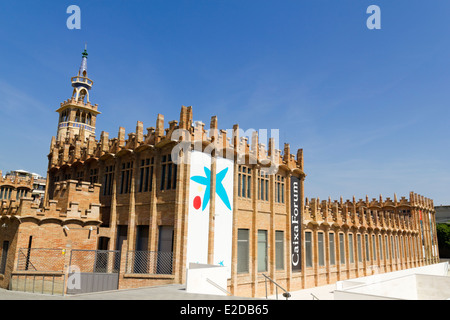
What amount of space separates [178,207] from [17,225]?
1026cm

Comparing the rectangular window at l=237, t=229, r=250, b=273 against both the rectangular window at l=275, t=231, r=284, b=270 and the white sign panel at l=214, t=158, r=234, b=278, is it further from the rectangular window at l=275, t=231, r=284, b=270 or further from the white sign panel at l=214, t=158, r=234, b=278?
the rectangular window at l=275, t=231, r=284, b=270

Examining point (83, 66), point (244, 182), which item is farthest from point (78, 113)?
point (244, 182)

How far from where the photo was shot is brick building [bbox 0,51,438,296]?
22.2 meters

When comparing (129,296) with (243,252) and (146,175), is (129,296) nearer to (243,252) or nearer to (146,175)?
(146,175)

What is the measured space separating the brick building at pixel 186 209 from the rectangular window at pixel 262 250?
0.08 m

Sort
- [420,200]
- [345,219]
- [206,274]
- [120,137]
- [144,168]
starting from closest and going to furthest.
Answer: [206,274], [144,168], [120,137], [345,219], [420,200]

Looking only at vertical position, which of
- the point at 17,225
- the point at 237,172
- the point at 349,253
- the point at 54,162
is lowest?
the point at 349,253

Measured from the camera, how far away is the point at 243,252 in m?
25.6

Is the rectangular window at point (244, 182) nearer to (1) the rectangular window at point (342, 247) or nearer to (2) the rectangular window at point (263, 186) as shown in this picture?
(2) the rectangular window at point (263, 186)

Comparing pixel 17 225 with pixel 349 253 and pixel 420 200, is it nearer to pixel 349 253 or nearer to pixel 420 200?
pixel 349 253

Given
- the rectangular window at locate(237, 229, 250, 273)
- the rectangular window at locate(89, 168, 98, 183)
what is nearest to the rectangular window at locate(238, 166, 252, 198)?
the rectangular window at locate(237, 229, 250, 273)
